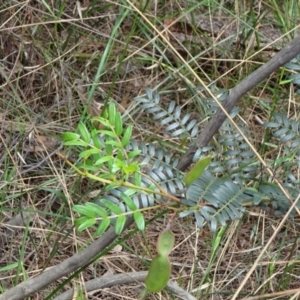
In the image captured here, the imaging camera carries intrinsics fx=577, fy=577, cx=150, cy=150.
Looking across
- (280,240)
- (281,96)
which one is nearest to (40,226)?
(280,240)

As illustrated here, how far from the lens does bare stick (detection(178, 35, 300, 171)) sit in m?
0.88

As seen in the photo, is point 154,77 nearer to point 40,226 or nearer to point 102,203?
point 40,226

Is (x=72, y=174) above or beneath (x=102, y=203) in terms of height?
beneath

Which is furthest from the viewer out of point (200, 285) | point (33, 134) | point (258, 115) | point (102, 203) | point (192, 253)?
point (258, 115)

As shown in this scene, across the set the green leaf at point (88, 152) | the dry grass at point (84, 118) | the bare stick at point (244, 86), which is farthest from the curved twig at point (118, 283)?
the green leaf at point (88, 152)

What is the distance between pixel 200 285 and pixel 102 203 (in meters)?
0.54

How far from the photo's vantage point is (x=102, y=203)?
0.93 metres

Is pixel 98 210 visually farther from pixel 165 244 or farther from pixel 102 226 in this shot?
pixel 165 244

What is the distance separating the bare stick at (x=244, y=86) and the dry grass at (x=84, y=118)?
0.36 metres

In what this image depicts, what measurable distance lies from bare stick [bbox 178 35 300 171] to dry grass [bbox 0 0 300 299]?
36 cm

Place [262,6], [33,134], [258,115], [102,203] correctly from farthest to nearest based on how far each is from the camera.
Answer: [262,6], [258,115], [33,134], [102,203]

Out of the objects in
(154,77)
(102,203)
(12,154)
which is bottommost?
(12,154)

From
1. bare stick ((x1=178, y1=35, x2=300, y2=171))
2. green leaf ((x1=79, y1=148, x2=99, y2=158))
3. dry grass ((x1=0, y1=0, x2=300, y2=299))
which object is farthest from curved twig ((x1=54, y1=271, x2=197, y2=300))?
green leaf ((x1=79, y1=148, x2=99, y2=158))

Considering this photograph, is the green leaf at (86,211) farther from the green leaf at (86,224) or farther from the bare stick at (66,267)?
the bare stick at (66,267)
